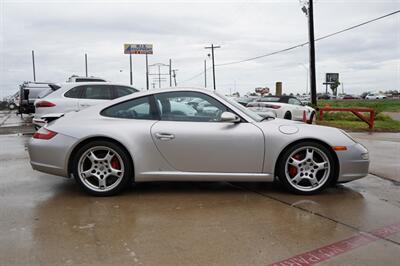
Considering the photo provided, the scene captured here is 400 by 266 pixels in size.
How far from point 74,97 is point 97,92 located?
1.84ft

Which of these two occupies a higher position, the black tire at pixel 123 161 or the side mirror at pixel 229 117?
the side mirror at pixel 229 117

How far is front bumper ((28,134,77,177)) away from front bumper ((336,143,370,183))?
315cm

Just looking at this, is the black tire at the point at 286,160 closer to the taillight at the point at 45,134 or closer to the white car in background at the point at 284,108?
the taillight at the point at 45,134

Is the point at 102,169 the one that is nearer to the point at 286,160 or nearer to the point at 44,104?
the point at 286,160

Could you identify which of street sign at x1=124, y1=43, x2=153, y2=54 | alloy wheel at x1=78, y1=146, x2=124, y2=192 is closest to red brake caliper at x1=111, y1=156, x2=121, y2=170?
alloy wheel at x1=78, y1=146, x2=124, y2=192

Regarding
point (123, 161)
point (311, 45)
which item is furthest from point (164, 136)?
point (311, 45)

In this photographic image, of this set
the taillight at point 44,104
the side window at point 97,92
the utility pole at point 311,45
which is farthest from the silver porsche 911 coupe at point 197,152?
the utility pole at point 311,45

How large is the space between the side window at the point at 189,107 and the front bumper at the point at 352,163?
1.51 metres

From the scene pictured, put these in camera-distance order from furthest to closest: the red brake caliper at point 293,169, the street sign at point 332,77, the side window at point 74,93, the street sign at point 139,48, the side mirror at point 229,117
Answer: the street sign at point 332,77 → the street sign at point 139,48 → the side window at point 74,93 → the red brake caliper at point 293,169 → the side mirror at point 229,117

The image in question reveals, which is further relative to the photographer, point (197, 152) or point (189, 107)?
point (189, 107)

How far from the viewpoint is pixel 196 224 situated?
145 inches

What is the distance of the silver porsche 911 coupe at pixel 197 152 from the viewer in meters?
4.52

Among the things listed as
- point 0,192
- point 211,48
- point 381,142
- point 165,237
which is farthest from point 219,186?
point 211,48

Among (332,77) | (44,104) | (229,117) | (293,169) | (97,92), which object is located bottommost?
(293,169)
